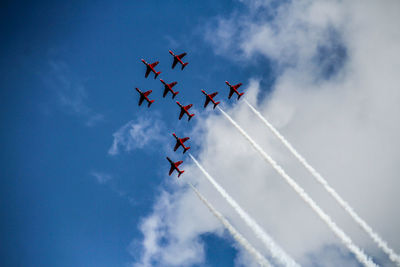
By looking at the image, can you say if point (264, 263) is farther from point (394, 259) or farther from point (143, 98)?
point (143, 98)

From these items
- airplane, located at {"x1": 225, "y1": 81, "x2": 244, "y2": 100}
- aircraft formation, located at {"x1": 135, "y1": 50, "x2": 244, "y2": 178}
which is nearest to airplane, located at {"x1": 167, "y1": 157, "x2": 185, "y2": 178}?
aircraft formation, located at {"x1": 135, "y1": 50, "x2": 244, "y2": 178}

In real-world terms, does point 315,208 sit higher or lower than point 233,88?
lower

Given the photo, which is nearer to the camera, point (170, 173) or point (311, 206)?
point (311, 206)

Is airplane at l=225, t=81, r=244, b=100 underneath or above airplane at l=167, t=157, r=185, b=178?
above

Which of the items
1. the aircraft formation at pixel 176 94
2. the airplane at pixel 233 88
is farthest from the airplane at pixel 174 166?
the airplane at pixel 233 88

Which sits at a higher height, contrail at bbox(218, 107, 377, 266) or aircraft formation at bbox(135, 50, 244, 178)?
aircraft formation at bbox(135, 50, 244, 178)

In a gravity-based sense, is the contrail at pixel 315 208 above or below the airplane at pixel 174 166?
below

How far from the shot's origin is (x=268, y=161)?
9581 centimetres

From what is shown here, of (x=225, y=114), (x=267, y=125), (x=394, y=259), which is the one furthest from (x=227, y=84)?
(x=394, y=259)

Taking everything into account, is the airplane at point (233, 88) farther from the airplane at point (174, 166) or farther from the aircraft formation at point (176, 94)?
the airplane at point (174, 166)

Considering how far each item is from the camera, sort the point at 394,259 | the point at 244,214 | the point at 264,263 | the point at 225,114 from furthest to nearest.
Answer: the point at 225,114, the point at 244,214, the point at 264,263, the point at 394,259

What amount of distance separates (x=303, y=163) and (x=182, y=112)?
43558 millimetres

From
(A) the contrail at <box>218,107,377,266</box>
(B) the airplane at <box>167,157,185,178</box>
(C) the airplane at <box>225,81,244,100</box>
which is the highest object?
(C) the airplane at <box>225,81,244,100</box>

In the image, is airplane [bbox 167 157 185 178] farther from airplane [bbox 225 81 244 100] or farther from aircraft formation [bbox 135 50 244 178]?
airplane [bbox 225 81 244 100]
